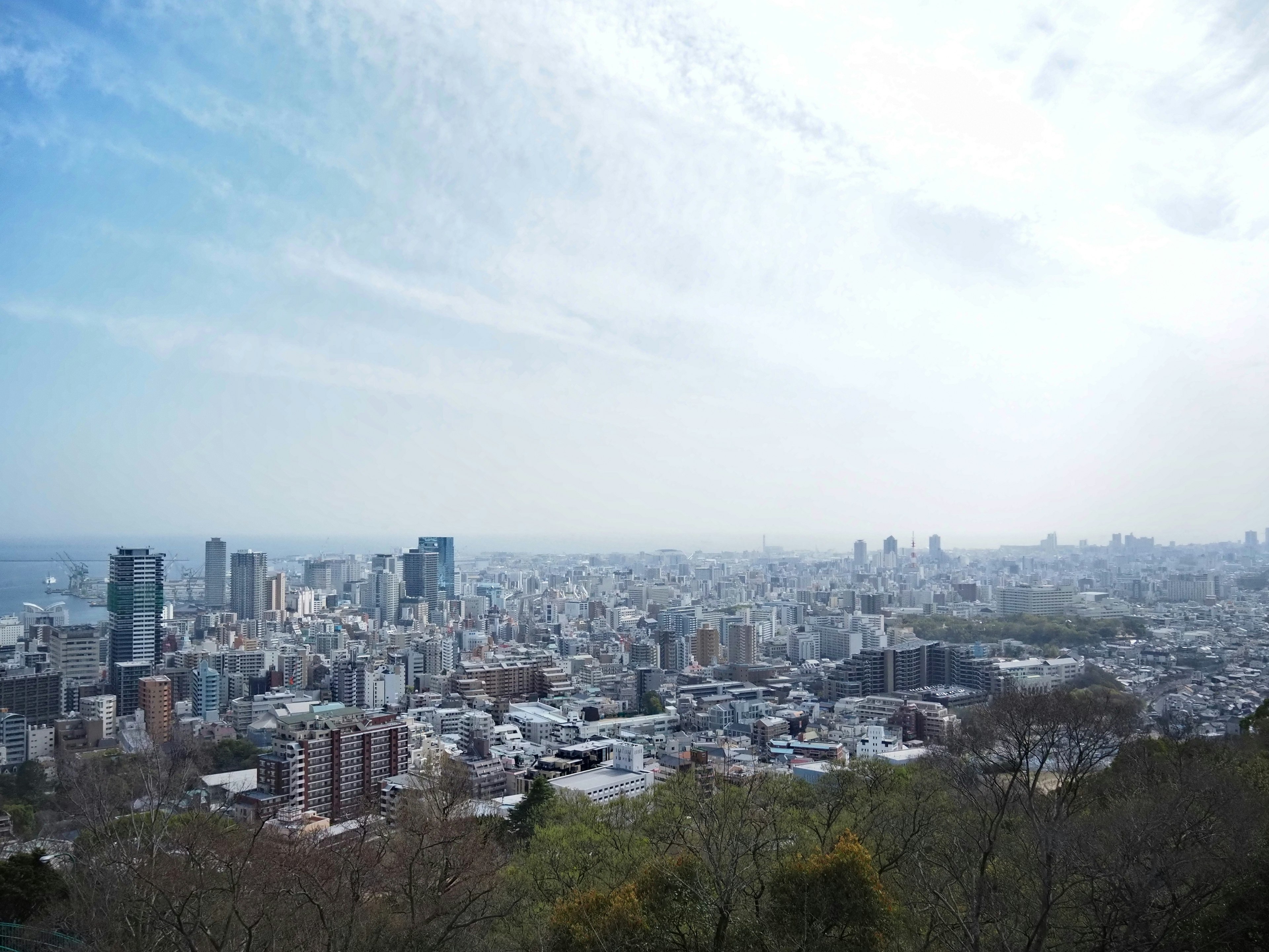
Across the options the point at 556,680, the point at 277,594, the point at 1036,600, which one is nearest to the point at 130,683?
the point at 556,680

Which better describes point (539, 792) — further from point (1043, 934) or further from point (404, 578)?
point (404, 578)

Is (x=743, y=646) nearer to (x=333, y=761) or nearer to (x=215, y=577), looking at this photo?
(x=333, y=761)

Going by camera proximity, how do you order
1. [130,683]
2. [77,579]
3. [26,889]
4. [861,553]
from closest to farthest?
1. [26,889]
2. [130,683]
3. [77,579]
4. [861,553]

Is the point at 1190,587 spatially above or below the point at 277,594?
above

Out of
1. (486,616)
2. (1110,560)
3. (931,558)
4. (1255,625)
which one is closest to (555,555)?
(931,558)

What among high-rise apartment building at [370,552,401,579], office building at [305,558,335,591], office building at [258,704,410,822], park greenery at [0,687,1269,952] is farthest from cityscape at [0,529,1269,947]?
office building at [305,558,335,591]
